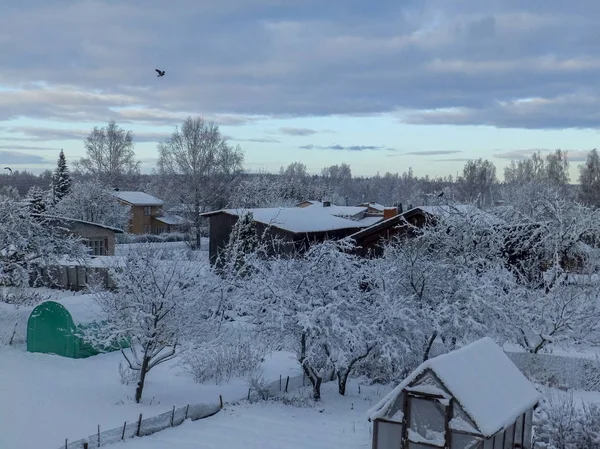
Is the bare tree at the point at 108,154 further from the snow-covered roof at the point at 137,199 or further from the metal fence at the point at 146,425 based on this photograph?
the metal fence at the point at 146,425

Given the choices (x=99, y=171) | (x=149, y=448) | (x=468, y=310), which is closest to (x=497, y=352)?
(x=468, y=310)

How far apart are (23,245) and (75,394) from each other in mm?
8448

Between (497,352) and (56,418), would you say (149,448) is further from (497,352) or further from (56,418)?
(497,352)

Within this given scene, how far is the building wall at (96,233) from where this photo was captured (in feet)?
123

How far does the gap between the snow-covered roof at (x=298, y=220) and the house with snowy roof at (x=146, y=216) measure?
23.3 meters

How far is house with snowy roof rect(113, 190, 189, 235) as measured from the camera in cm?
6188

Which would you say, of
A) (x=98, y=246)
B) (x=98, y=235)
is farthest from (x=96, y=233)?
(x=98, y=246)

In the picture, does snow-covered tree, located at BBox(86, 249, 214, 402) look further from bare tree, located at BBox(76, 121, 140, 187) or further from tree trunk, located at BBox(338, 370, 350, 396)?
bare tree, located at BBox(76, 121, 140, 187)

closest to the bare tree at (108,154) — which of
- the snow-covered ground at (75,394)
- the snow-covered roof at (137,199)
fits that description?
the snow-covered roof at (137,199)

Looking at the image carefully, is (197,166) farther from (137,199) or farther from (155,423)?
(155,423)

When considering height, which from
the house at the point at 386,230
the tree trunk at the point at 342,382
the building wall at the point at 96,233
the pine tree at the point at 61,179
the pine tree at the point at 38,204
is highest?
the pine tree at the point at 61,179

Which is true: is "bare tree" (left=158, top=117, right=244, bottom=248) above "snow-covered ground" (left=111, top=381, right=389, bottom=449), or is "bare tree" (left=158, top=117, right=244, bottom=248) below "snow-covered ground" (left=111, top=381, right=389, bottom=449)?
above

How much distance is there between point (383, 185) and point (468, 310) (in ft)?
478

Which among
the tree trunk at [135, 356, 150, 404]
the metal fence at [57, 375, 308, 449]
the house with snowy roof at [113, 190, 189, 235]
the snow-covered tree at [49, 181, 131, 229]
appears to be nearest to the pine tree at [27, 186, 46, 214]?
the tree trunk at [135, 356, 150, 404]
